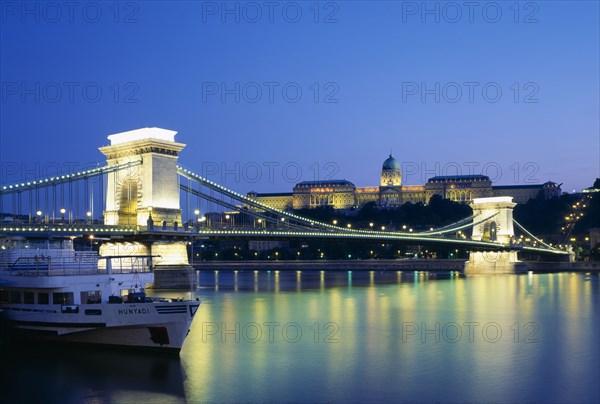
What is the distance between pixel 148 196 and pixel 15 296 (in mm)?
24944

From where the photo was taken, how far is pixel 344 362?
22172 millimetres

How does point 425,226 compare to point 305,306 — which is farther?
point 425,226

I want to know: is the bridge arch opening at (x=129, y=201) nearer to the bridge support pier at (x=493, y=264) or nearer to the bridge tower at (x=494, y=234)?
the bridge support pier at (x=493, y=264)

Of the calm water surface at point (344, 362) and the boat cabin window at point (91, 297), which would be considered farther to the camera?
the boat cabin window at point (91, 297)

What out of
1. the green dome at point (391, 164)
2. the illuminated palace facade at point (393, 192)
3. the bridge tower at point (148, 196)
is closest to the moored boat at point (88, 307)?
the bridge tower at point (148, 196)

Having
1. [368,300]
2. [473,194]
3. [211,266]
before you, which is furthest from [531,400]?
[473,194]

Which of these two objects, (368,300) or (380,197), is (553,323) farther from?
(380,197)

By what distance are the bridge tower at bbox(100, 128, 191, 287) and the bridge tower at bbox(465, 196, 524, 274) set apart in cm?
4320

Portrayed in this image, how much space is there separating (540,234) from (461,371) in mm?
117922

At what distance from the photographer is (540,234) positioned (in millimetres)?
132750

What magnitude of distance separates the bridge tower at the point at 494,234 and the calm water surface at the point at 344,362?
145 feet

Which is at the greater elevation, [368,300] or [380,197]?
[380,197]

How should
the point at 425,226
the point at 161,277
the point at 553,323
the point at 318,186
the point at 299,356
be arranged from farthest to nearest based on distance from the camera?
the point at 318,186
the point at 425,226
the point at 161,277
the point at 553,323
the point at 299,356

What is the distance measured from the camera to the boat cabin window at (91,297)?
21.7 meters
